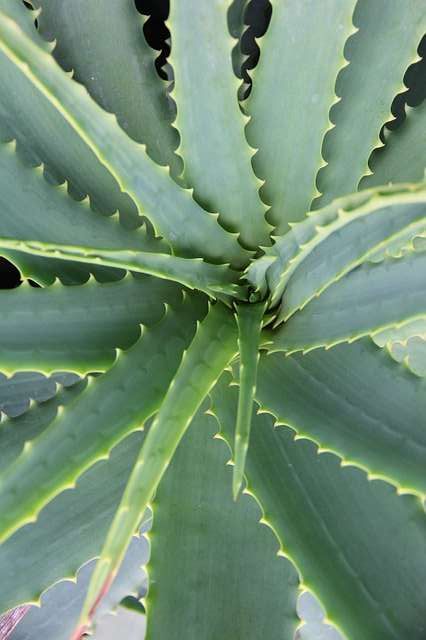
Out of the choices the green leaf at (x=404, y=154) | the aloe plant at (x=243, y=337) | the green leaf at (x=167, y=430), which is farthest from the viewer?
the green leaf at (x=404, y=154)

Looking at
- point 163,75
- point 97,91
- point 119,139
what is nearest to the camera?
point 119,139

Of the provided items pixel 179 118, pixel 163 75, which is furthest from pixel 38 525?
pixel 163 75

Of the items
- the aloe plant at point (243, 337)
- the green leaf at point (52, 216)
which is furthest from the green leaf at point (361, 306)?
the green leaf at point (52, 216)

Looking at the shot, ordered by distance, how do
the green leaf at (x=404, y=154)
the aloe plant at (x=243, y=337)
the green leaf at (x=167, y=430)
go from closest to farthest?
the green leaf at (x=167, y=430) → the aloe plant at (x=243, y=337) → the green leaf at (x=404, y=154)

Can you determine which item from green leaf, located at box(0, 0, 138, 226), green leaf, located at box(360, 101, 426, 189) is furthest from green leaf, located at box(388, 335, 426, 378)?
green leaf, located at box(0, 0, 138, 226)

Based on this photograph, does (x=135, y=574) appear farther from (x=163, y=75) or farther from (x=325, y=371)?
(x=163, y=75)

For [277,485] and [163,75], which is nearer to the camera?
[277,485]

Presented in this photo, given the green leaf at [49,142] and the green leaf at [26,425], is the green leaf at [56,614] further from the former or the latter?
the green leaf at [49,142]
